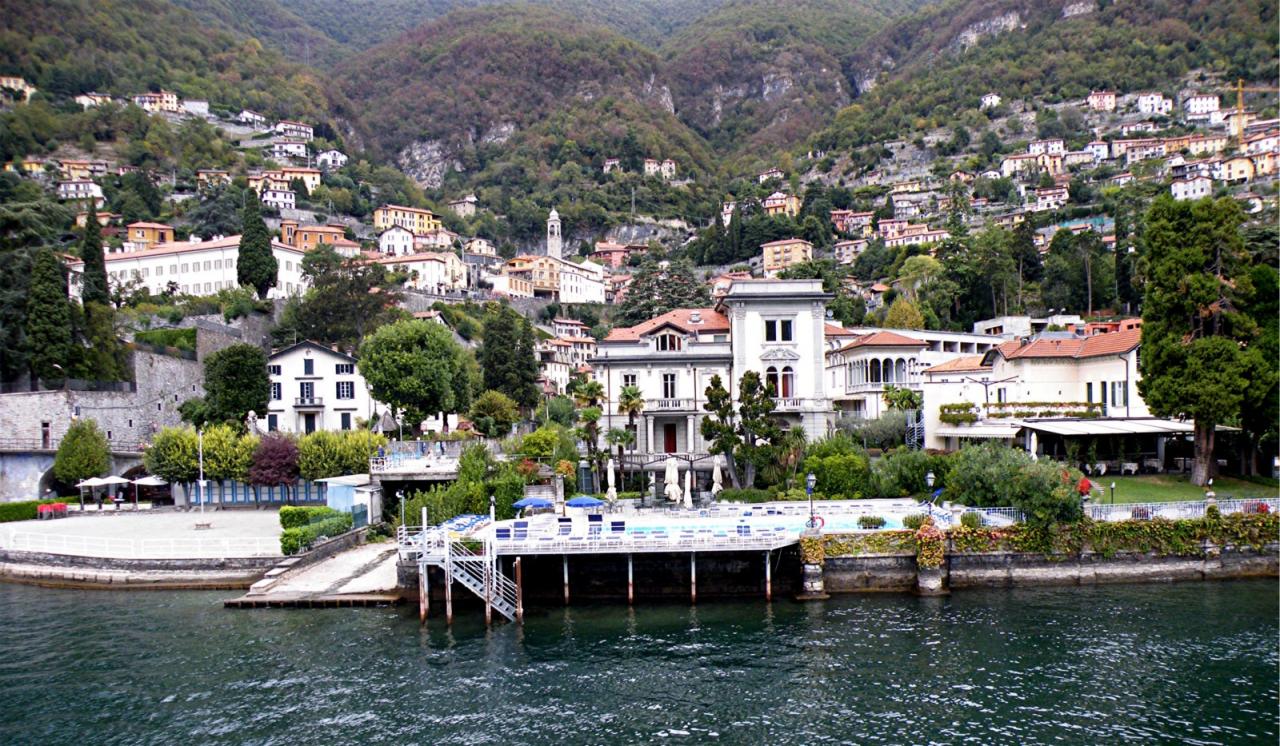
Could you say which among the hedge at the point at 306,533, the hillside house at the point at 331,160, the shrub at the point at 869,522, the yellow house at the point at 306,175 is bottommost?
the hedge at the point at 306,533

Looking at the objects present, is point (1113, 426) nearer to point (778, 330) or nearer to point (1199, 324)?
point (1199, 324)

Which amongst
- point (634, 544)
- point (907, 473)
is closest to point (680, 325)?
point (907, 473)

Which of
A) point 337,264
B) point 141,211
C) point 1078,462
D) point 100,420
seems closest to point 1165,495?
point 1078,462

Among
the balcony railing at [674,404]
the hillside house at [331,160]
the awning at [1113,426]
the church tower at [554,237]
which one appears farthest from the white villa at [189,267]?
the hillside house at [331,160]

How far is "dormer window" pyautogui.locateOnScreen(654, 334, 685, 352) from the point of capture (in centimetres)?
4950

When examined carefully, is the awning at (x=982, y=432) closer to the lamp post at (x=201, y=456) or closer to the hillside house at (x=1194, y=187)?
the lamp post at (x=201, y=456)

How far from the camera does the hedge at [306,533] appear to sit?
35594 mm

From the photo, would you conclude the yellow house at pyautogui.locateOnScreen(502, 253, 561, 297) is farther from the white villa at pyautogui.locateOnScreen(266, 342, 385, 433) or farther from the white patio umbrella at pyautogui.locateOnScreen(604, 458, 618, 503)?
the white patio umbrella at pyautogui.locateOnScreen(604, 458, 618, 503)

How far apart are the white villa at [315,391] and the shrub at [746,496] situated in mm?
31548

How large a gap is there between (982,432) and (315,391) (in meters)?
44.2

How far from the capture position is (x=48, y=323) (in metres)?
55.2

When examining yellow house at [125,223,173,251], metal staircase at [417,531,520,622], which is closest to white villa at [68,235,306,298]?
yellow house at [125,223,173,251]

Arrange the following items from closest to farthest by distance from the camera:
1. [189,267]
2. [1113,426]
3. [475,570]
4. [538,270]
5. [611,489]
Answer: [475,570] → [611,489] → [1113,426] → [189,267] → [538,270]

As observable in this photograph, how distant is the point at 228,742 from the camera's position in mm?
19734
